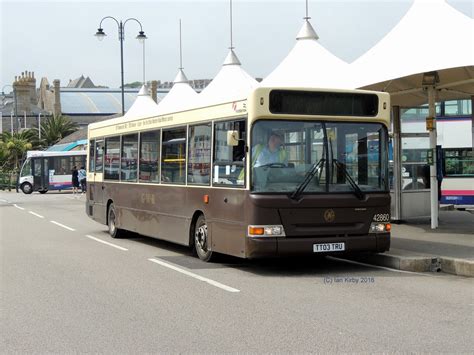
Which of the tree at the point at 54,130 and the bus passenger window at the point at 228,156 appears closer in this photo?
the bus passenger window at the point at 228,156

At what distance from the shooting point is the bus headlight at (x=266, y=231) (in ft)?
32.4

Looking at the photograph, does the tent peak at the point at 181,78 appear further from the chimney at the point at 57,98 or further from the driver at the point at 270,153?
the chimney at the point at 57,98

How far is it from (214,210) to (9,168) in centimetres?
6111

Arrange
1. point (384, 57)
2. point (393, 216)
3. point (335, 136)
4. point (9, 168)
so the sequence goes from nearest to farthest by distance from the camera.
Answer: point (335, 136) → point (384, 57) → point (393, 216) → point (9, 168)

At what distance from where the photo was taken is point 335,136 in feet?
34.3

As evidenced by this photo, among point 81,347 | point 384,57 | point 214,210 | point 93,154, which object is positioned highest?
point 384,57

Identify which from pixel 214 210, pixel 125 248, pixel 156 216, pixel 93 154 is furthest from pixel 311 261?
pixel 93 154

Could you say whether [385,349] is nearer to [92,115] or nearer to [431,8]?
[431,8]

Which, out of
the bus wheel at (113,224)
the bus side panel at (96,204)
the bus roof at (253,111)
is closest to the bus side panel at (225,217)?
the bus roof at (253,111)

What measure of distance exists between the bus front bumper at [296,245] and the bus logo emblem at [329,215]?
11.2 inches

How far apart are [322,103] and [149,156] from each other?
16.0ft

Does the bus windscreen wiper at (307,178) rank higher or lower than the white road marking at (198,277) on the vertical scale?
higher

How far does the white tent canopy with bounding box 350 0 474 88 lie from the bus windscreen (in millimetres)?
3411

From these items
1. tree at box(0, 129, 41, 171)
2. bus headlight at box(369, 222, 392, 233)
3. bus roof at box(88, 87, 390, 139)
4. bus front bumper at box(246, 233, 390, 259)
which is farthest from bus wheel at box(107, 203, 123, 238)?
tree at box(0, 129, 41, 171)
